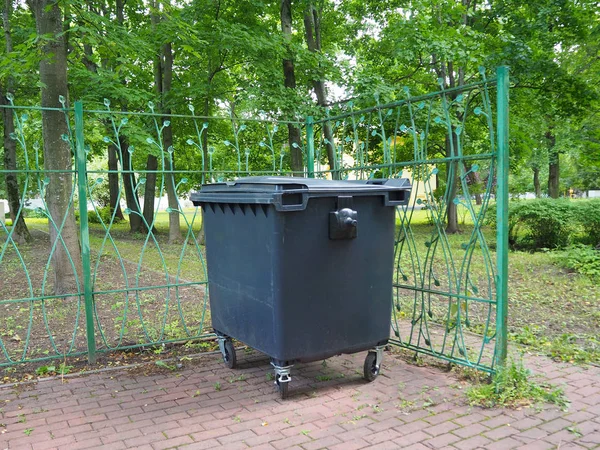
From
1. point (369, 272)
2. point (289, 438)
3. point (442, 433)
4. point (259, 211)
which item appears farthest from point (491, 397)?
point (259, 211)

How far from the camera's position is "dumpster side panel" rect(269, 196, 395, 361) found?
125 inches

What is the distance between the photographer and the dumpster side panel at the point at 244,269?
3.20 meters

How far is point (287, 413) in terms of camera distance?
122 inches

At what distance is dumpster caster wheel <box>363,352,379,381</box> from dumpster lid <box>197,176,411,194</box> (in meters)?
1.18

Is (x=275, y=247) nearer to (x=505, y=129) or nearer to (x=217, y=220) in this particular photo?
(x=217, y=220)

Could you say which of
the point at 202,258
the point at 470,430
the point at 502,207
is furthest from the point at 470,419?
the point at 202,258

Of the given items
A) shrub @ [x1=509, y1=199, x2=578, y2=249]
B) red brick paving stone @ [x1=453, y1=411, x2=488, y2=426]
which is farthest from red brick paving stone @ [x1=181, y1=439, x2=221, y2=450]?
shrub @ [x1=509, y1=199, x2=578, y2=249]

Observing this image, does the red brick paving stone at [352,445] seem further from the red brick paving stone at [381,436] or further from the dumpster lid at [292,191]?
the dumpster lid at [292,191]

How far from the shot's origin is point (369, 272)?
3514 mm

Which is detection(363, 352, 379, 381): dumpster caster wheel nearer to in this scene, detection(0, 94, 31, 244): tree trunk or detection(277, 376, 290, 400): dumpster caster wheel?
detection(277, 376, 290, 400): dumpster caster wheel

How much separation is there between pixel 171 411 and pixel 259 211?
4.52 feet

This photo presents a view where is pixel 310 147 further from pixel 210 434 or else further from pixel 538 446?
pixel 538 446

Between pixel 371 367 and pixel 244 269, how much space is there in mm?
1156

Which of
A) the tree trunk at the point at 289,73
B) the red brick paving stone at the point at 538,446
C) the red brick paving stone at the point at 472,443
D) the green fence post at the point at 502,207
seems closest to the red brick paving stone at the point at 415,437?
the red brick paving stone at the point at 472,443
